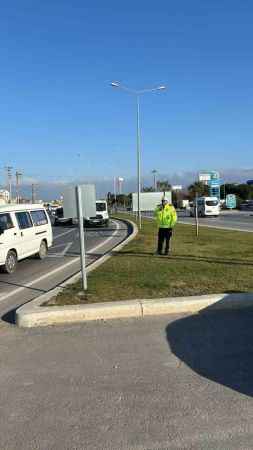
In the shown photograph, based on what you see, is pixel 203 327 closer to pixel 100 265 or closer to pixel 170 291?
pixel 170 291

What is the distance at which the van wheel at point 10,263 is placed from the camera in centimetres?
1346

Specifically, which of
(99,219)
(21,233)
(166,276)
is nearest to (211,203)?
(99,219)

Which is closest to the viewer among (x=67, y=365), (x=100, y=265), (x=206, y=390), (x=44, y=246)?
(x=206, y=390)

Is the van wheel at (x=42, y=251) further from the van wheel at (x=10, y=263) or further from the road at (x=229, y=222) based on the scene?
the road at (x=229, y=222)

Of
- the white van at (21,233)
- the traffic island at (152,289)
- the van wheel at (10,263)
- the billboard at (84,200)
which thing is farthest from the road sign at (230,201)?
the billboard at (84,200)

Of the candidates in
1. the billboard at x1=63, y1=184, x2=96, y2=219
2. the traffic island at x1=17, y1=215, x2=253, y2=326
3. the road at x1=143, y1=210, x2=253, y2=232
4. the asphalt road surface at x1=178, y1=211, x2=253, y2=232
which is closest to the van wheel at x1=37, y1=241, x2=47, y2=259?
the traffic island at x1=17, y1=215, x2=253, y2=326

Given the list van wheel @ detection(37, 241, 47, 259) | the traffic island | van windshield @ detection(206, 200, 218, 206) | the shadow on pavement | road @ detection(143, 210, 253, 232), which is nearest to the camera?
the shadow on pavement

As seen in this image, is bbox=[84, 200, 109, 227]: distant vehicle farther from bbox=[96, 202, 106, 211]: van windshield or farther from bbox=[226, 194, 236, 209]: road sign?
bbox=[226, 194, 236, 209]: road sign

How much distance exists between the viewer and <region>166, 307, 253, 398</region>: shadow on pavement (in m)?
4.93

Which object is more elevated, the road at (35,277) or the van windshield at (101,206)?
the van windshield at (101,206)

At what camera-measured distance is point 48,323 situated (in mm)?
7246

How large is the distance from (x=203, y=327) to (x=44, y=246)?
10758 mm

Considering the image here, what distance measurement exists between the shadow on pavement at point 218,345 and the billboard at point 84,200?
2882 millimetres

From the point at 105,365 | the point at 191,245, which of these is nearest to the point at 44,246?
the point at 191,245
